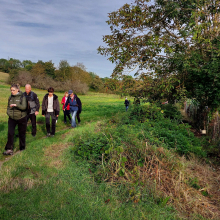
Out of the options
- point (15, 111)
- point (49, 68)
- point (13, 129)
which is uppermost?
point (49, 68)

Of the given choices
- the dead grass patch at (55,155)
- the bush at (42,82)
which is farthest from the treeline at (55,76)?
the dead grass patch at (55,155)

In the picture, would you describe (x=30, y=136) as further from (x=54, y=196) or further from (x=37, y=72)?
(x=37, y=72)

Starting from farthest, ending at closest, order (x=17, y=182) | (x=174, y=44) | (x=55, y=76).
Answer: (x=55, y=76) → (x=174, y=44) → (x=17, y=182)

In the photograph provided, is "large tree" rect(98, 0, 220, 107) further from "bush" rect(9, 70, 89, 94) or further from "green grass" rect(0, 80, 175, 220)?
"bush" rect(9, 70, 89, 94)

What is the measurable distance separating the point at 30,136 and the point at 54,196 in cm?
533

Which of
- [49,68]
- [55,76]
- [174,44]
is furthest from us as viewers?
[55,76]

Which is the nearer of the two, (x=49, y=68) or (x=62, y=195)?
(x=62, y=195)

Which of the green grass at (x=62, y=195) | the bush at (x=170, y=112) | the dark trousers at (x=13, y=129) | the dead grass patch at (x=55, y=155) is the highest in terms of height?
the bush at (x=170, y=112)

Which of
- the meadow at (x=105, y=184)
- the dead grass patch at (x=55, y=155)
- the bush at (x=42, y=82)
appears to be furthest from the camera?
the bush at (x=42, y=82)

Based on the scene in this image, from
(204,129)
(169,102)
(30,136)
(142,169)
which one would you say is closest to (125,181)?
(142,169)

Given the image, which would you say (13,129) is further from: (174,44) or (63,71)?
(63,71)

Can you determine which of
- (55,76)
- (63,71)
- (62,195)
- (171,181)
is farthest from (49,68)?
(171,181)

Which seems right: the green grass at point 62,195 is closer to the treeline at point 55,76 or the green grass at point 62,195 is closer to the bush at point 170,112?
the bush at point 170,112

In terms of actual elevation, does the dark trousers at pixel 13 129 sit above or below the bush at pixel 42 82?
below
